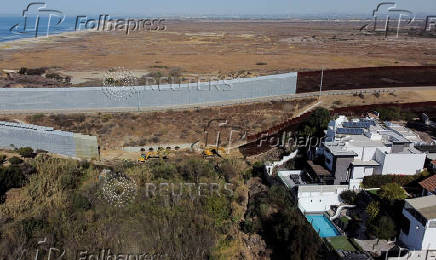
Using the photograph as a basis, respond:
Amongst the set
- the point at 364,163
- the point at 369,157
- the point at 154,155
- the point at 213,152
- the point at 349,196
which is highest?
the point at 369,157

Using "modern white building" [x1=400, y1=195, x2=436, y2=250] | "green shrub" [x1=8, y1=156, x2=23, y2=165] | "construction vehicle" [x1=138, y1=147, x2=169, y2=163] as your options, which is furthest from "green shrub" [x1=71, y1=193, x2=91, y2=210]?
"modern white building" [x1=400, y1=195, x2=436, y2=250]

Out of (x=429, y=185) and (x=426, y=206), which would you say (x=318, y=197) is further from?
(x=429, y=185)

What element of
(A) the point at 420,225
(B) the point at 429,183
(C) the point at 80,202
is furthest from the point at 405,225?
(C) the point at 80,202

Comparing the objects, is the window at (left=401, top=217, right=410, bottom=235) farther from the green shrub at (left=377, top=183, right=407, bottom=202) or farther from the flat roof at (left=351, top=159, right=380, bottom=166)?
the flat roof at (left=351, top=159, right=380, bottom=166)

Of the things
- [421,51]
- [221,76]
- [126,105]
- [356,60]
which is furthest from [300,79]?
[421,51]

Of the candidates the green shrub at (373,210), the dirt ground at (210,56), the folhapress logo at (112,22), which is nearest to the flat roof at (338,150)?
the green shrub at (373,210)

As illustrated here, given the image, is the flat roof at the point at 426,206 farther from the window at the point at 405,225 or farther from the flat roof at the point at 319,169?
the flat roof at the point at 319,169
